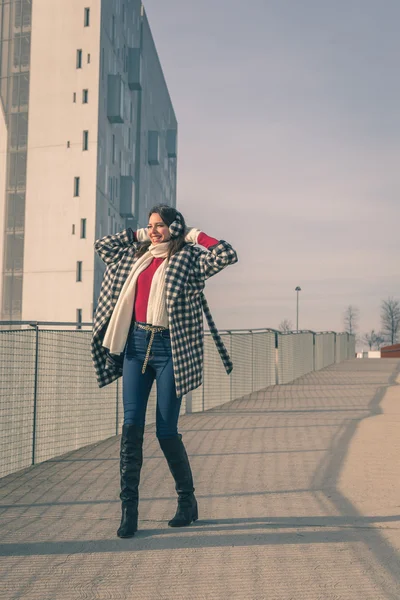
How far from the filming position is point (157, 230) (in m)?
4.45

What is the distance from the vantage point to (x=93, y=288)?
138 ft

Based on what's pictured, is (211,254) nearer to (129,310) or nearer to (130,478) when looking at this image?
(129,310)

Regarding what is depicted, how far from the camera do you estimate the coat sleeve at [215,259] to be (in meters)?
4.32

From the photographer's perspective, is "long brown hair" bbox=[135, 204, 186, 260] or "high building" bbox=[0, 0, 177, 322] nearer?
"long brown hair" bbox=[135, 204, 186, 260]

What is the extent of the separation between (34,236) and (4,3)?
15.2 meters

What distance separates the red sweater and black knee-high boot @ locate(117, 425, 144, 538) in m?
0.63

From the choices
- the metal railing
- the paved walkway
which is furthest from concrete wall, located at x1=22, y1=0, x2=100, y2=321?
the paved walkway

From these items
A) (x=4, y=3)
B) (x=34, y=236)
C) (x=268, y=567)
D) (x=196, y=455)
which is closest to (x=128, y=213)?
(x=34, y=236)

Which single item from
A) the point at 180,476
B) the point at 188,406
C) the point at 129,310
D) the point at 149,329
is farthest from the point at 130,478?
the point at 188,406

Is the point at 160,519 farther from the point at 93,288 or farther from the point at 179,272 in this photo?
the point at 93,288

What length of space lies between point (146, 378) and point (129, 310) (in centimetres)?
40

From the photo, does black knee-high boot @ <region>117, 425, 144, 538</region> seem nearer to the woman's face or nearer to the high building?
the woman's face

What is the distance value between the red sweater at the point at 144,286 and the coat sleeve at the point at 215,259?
55mm

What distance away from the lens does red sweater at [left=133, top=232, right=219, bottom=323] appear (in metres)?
4.35
